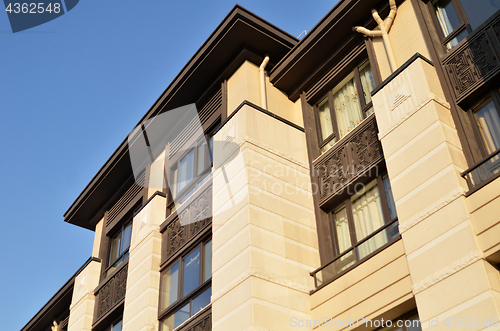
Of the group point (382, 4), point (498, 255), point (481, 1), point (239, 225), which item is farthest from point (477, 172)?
point (382, 4)

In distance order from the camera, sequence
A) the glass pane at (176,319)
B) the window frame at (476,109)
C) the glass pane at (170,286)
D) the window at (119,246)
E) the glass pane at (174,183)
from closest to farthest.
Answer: the window frame at (476,109) → the glass pane at (176,319) → the glass pane at (170,286) → the glass pane at (174,183) → the window at (119,246)

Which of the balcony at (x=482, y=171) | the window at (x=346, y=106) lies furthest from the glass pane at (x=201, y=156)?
the balcony at (x=482, y=171)

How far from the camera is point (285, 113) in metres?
15.2

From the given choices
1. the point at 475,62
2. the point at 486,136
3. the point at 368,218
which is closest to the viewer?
the point at 486,136

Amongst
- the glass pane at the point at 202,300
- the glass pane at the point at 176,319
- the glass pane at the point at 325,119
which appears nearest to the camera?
the glass pane at the point at 202,300

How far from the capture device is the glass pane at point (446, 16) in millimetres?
11688

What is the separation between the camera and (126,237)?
65.4 feet

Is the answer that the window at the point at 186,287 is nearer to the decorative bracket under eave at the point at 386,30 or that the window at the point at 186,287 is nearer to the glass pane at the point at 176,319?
the glass pane at the point at 176,319

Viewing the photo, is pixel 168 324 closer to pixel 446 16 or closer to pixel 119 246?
pixel 119 246

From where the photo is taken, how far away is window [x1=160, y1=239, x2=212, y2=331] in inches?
526

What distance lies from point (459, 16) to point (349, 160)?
3945 millimetres

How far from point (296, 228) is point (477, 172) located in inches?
177

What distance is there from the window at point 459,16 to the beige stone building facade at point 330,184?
0.03m

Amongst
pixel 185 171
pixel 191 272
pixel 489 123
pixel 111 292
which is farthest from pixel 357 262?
pixel 111 292
